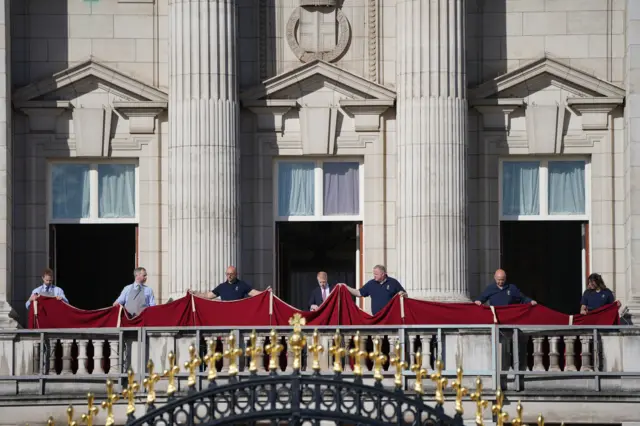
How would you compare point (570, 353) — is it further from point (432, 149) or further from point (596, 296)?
point (432, 149)

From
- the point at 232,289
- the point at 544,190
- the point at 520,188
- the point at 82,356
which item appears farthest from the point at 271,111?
the point at 82,356

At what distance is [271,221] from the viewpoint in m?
Answer: 53.4

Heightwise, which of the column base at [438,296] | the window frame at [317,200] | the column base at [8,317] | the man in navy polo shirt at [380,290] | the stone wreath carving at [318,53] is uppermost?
the stone wreath carving at [318,53]

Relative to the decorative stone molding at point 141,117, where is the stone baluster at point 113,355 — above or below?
below

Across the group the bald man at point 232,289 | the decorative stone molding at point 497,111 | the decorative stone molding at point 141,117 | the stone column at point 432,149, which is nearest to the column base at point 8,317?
the bald man at point 232,289

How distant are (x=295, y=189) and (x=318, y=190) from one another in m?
0.57

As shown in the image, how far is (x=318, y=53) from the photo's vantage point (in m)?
53.6

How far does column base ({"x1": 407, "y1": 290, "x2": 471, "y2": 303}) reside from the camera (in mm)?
51062

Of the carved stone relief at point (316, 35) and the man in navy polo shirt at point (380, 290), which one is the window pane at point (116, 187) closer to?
the carved stone relief at point (316, 35)

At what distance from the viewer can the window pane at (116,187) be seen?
2109 inches

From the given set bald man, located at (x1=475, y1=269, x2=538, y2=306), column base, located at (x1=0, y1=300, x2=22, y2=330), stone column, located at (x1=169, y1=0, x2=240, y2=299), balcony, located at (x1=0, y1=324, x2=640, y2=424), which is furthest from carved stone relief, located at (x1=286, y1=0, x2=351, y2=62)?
balcony, located at (x1=0, y1=324, x2=640, y2=424)

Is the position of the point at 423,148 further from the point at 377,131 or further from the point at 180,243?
the point at 180,243

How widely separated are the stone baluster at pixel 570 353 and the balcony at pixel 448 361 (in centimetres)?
3

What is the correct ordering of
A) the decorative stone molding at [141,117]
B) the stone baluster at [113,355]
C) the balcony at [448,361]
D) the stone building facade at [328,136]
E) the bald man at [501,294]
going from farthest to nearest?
1. the decorative stone molding at [141,117]
2. the stone building facade at [328,136]
3. the bald man at [501,294]
4. the stone baluster at [113,355]
5. the balcony at [448,361]
